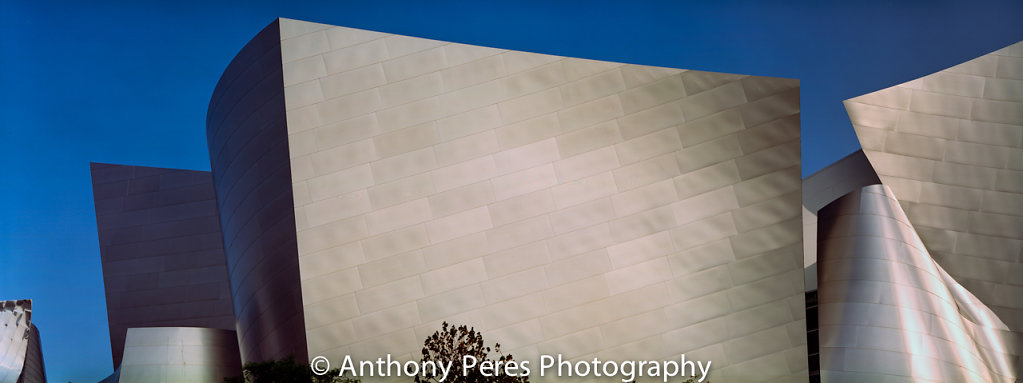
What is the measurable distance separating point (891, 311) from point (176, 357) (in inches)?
654

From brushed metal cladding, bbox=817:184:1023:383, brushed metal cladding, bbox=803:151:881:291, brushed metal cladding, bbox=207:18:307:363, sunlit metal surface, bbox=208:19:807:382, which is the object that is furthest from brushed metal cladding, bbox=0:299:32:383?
brushed metal cladding, bbox=803:151:881:291

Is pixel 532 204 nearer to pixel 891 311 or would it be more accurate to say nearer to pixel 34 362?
pixel 891 311

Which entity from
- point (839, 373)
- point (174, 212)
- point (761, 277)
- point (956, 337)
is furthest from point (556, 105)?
point (174, 212)

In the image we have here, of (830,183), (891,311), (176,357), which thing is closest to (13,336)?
(176,357)

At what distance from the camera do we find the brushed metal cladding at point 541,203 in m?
16.9

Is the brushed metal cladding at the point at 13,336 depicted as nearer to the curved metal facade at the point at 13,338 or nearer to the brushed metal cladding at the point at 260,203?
the curved metal facade at the point at 13,338

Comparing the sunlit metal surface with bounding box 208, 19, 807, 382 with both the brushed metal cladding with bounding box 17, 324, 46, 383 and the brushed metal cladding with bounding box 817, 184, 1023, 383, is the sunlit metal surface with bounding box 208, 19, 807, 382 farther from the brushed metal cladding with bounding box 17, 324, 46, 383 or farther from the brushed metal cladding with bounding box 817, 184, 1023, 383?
the brushed metal cladding with bounding box 17, 324, 46, 383

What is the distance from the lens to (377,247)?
16922 millimetres

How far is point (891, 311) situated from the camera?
1652cm

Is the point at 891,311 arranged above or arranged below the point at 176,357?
below

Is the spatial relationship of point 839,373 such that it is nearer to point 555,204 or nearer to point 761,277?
point 761,277

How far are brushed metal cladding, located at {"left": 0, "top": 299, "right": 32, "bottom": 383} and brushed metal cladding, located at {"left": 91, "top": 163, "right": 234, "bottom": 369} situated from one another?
4305 millimetres

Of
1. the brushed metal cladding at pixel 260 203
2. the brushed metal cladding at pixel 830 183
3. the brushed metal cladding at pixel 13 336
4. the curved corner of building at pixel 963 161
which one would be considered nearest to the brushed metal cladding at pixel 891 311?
the curved corner of building at pixel 963 161

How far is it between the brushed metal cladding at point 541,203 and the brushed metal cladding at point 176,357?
5632 mm
